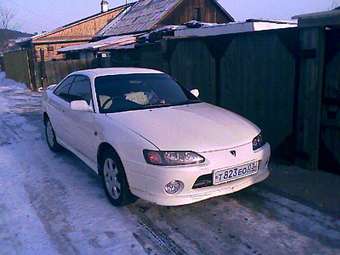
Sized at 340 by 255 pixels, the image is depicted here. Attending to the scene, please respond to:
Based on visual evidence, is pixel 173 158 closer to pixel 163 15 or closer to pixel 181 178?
pixel 181 178

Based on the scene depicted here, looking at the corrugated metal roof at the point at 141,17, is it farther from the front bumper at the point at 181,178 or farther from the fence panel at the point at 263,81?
the front bumper at the point at 181,178

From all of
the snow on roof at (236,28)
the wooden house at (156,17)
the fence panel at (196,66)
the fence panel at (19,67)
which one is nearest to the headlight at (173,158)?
the fence panel at (196,66)

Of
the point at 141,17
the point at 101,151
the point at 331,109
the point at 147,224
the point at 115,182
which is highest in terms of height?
the point at 141,17

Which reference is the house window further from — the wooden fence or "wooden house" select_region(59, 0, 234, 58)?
the wooden fence

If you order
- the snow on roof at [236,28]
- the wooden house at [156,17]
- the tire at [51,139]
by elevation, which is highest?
the wooden house at [156,17]

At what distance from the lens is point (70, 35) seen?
3191 centimetres

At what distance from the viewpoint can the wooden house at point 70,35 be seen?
30.8 meters

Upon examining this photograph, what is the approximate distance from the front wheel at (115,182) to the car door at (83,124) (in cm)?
36

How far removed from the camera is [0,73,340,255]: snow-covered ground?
3.26 meters

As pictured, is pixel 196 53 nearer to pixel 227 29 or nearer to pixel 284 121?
pixel 284 121

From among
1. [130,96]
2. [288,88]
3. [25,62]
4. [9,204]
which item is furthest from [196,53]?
[25,62]

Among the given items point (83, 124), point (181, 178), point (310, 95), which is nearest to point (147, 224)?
point (181, 178)

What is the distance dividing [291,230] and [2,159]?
470 cm

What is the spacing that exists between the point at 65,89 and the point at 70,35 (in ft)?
91.5
